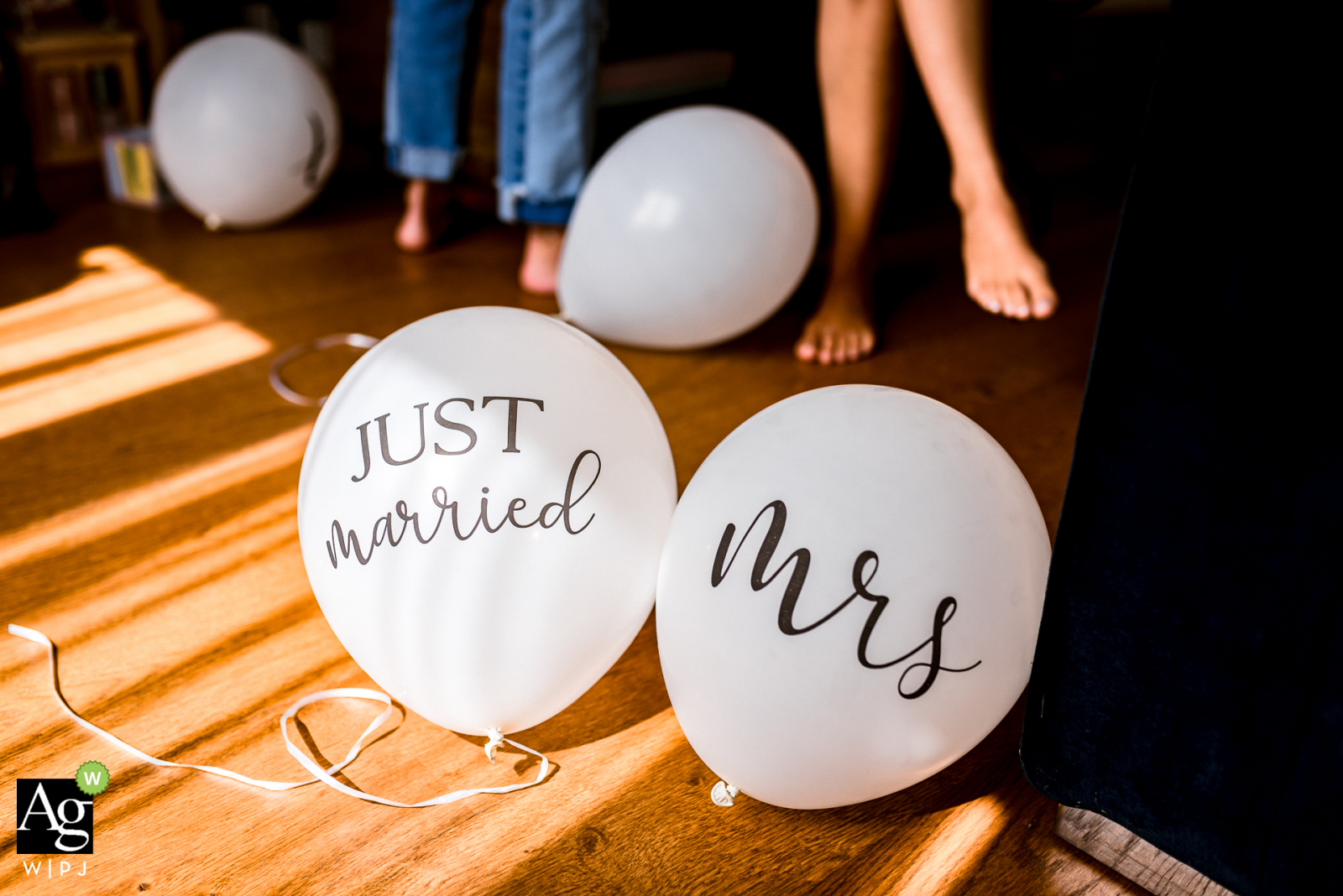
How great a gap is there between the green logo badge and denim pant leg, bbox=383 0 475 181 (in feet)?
4.26

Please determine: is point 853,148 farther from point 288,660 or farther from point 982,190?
point 288,660

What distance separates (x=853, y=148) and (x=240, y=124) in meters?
1.08

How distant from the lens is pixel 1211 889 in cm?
69

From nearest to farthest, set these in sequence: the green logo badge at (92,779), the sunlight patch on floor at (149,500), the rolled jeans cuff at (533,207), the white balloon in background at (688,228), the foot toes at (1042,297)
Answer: the green logo badge at (92,779)
the sunlight patch on floor at (149,500)
the foot toes at (1042,297)
the white balloon in background at (688,228)
the rolled jeans cuff at (533,207)

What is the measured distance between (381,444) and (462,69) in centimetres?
129

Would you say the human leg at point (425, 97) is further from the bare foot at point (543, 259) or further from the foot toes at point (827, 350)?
the foot toes at point (827, 350)

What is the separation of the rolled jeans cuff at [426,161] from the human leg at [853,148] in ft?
2.35

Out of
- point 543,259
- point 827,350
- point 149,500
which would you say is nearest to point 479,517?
point 149,500

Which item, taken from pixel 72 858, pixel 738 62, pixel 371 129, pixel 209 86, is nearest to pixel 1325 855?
pixel 72 858

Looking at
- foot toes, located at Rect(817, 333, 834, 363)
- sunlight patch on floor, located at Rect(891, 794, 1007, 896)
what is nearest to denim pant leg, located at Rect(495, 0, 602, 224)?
foot toes, located at Rect(817, 333, 834, 363)

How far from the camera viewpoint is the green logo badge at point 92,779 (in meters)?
0.75

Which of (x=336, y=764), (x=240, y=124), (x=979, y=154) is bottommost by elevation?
(x=336, y=764)

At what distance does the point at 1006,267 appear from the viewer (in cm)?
121

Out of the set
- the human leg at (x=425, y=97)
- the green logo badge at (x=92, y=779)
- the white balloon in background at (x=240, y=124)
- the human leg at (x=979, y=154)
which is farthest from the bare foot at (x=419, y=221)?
the green logo badge at (x=92, y=779)
